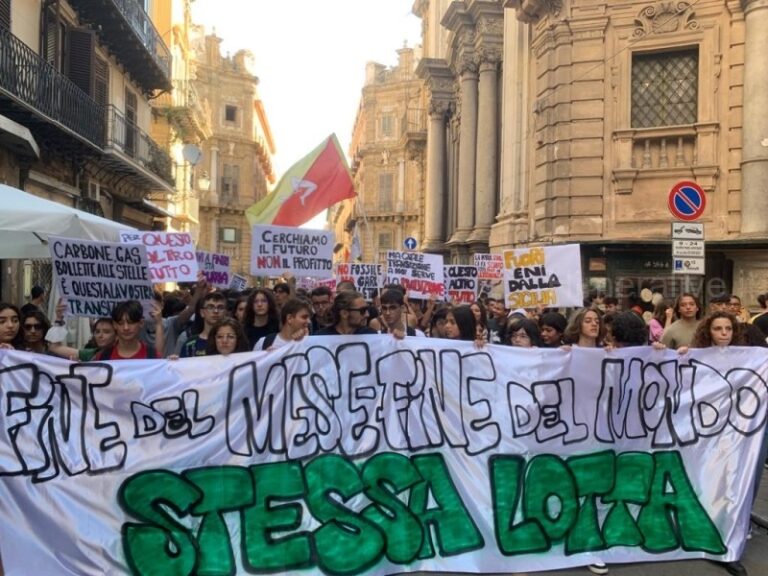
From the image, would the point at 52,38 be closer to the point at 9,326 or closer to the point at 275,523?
the point at 9,326

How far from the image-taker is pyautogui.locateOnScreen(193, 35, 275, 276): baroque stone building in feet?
203

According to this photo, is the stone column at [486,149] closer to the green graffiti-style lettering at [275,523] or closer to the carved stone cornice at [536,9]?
the carved stone cornice at [536,9]

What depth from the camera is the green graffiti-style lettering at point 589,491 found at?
184 inches

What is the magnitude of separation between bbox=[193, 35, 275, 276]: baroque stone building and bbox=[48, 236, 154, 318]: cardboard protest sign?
55.0m

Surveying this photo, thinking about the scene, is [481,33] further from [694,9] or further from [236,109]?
[236,109]

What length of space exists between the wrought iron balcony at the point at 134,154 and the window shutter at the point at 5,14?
429 centimetres

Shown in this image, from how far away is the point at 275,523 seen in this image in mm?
4297

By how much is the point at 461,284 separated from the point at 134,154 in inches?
532

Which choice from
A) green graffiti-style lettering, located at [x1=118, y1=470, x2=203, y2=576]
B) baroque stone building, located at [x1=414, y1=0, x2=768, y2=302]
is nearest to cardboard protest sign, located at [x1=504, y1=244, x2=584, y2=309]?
green graffiti-style lettering, located at [x1=118, y1=470, x2=203, y2=576]

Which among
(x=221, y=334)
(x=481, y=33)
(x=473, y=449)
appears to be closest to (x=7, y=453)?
(x=221, y=334)

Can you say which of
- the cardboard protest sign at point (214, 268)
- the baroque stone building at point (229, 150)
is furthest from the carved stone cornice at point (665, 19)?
the baroque stone building at point (229, 150)

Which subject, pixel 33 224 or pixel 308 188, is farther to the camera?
pixel 308 188

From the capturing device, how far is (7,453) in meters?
4.09

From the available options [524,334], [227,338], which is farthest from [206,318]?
[524,334]
